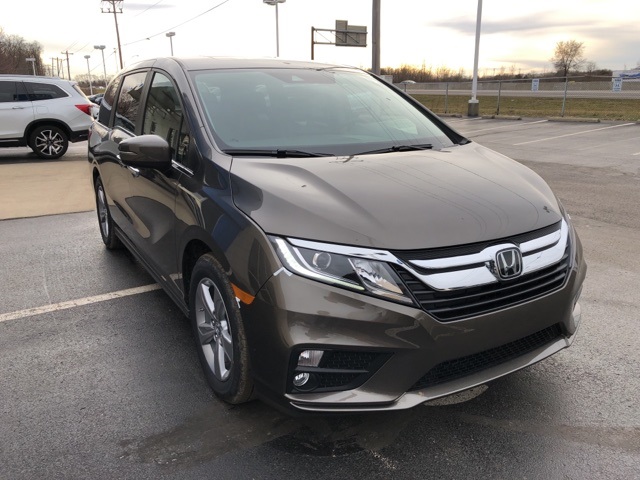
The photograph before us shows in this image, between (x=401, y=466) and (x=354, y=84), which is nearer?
(x=401, y=466)

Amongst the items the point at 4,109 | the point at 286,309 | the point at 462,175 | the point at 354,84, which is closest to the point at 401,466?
the point at 286,309

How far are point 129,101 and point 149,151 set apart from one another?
1597 millimetres

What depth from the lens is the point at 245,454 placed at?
2494 mm

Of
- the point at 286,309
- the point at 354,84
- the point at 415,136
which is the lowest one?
the point at 286,309

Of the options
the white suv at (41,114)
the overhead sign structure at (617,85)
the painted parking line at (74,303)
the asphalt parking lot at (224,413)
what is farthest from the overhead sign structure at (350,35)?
the painted parking line at (74,303)

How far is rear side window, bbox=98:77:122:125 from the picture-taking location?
16.5ft

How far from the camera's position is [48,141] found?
1290 cm

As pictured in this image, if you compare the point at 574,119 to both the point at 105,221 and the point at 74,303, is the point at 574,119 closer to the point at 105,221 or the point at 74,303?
the point at 105,221

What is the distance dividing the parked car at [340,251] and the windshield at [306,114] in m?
0.01

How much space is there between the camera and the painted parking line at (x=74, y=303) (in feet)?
A: 13.3

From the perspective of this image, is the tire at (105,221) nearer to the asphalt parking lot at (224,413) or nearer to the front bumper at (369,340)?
the asphalt parking lot at (224,413)

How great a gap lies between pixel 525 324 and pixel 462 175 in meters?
0.85

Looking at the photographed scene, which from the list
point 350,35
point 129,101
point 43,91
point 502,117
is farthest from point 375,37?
point 129,101

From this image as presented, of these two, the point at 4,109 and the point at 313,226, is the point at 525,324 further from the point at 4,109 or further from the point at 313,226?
the point at 4,109
